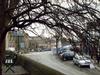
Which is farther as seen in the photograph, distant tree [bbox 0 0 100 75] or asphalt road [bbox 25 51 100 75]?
asphalt road [bbox 25 51 100 75]

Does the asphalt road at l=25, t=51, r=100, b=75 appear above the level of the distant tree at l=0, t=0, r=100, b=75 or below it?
below

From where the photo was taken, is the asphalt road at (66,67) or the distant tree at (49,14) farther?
the asphalt road at (66,67)

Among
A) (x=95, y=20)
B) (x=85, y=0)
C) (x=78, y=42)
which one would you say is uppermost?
(x=85, y=0)

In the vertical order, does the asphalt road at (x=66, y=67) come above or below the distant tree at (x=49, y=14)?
below

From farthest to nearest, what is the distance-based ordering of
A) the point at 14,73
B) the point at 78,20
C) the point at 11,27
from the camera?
the point at 14,73
the point at 11,27
the point at 78,20

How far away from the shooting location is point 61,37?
40.8ft

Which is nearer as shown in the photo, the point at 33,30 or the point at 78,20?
the point at 78,20

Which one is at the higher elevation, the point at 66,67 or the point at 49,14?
the point at 49,14

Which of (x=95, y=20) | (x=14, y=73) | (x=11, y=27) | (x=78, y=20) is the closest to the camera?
(x=95, y=20)

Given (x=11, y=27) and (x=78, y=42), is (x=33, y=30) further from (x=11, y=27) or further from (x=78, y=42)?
(x=78, y=42)

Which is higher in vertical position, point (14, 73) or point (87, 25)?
point (87, 25)

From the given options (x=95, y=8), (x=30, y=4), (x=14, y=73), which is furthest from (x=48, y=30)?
(x=14, y=73)

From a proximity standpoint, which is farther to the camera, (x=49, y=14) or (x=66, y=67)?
(x=66, y=67)

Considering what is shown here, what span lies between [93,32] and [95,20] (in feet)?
1.48
